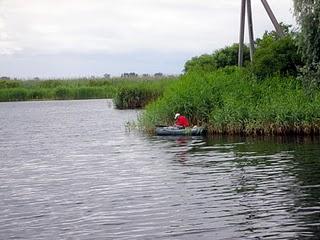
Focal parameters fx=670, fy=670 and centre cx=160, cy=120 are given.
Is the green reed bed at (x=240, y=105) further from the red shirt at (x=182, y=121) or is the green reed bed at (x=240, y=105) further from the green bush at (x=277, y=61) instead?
the red shirt at (x=182, y=121)

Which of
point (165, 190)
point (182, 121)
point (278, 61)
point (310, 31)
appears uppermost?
point (310, 31)

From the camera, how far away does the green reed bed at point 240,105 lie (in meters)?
33.3

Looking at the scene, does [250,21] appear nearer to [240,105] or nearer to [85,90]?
A: [240,105]

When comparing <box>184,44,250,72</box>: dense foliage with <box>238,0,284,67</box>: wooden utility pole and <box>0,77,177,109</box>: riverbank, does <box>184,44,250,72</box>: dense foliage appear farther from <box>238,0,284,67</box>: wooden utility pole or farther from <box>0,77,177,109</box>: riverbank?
<box>238,0,284,67</box>: wooden utility pole

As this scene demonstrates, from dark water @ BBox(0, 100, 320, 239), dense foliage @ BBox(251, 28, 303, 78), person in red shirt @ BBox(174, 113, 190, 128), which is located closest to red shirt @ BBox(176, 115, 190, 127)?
person in red shirt @ BBox(174, 113, 190, 128)

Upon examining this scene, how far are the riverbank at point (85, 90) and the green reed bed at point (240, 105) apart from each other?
23416 millimetres

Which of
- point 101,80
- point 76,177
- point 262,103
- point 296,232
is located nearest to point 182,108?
point 262,103

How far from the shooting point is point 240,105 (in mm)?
35938

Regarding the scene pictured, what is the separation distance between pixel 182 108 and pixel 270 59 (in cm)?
654

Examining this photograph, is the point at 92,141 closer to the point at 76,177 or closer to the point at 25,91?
the point at 76,177

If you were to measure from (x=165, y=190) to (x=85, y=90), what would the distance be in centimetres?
7713

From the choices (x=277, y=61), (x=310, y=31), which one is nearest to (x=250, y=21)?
(x=277, y=61)

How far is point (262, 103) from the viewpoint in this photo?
119 feet

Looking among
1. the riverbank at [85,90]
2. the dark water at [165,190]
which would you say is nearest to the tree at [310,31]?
the dark water at [165,190]
